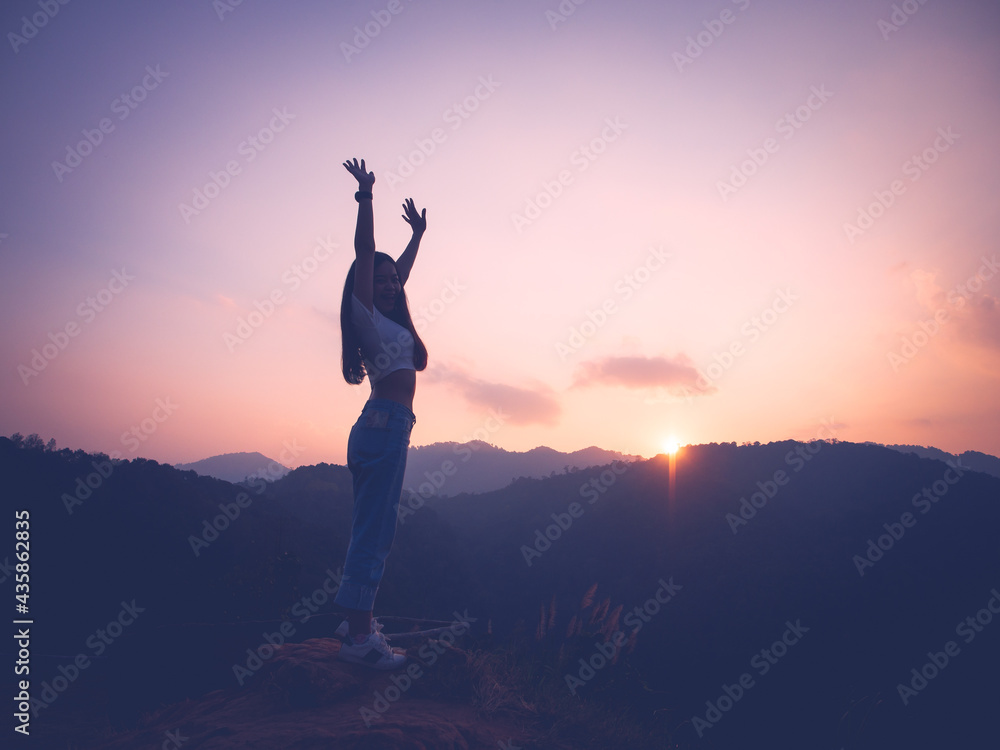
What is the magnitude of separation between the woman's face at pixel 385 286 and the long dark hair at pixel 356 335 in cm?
3

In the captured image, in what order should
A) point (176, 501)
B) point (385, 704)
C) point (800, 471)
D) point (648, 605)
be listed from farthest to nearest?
point (800, 471)
point (648, 605)
point (176, 501)
point (385, 704)

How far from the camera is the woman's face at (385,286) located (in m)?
3.10

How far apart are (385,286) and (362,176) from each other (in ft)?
2.19

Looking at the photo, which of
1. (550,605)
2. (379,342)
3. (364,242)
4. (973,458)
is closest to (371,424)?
(379,342)

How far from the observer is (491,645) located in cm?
404

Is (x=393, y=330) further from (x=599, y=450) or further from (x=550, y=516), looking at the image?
(x=599, y=450)

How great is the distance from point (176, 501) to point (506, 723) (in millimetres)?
30056

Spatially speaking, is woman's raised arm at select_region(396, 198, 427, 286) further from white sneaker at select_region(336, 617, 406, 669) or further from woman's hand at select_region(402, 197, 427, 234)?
white sneaker at select_region(336, 617, 406, 669)

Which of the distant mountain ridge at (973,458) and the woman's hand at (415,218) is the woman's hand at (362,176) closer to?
the woman's hand at (415,218)

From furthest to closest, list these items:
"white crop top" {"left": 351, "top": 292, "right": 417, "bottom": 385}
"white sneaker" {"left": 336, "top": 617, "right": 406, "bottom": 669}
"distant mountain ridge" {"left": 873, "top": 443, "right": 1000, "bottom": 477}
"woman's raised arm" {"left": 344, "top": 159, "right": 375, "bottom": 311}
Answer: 1. "distant mountain ridge" {"left": 873, "top": 443, "right": 1000, "bottom": 477}
2. "white sneaker" {"left": 336, "top": 617, "right": 406, "bottom": 669}
3. "white crop top" {"left": 351, "top": 292, "right": 417, "bottom": 385}
4. "woman's raised arm" {"left": 344, "top": 159, "right": 375, "bottom": 311}

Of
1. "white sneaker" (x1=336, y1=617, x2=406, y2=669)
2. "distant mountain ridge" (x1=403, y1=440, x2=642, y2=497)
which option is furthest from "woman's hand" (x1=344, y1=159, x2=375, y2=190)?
"distant mountain ridge" (x1=403, y1=440, x2=642, y2=497)

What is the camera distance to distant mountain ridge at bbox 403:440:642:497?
81.5 meters

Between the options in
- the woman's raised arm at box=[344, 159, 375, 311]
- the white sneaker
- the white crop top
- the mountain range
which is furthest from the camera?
the mountain range

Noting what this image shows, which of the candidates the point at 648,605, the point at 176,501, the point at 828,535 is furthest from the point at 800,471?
the point at 176,501
